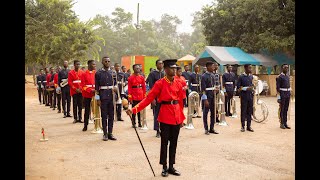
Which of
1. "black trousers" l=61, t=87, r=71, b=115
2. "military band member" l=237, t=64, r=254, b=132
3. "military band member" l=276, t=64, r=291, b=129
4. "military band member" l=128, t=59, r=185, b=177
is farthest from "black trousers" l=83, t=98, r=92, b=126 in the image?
"military band member" l=276, t=64, r=291, b=129

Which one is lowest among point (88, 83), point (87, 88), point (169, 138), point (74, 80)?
point (169, 138)

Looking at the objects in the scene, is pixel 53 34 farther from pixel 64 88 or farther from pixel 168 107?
pixel 168 107

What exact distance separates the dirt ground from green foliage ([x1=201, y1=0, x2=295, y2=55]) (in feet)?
57.1

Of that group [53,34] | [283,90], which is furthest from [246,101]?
[53,34]

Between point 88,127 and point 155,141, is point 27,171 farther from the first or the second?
point 88,127

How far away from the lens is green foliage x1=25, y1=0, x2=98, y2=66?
32969mm

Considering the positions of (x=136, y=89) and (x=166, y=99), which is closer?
(x=166, y=99)

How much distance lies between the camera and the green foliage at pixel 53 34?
1298 inches

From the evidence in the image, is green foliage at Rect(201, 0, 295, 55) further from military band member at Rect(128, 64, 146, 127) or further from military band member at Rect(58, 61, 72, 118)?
military band member at Rect(128, 64, 146, 127)

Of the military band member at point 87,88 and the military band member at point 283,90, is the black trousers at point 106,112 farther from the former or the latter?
the military band member at point 283,90

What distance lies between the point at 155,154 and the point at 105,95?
2.58 m

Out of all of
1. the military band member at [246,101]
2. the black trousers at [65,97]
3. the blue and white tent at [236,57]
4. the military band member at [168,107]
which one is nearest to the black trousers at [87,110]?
the black trousers at [65,97]

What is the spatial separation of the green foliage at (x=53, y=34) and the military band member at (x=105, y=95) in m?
23.6

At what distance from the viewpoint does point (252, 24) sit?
3091 cm
